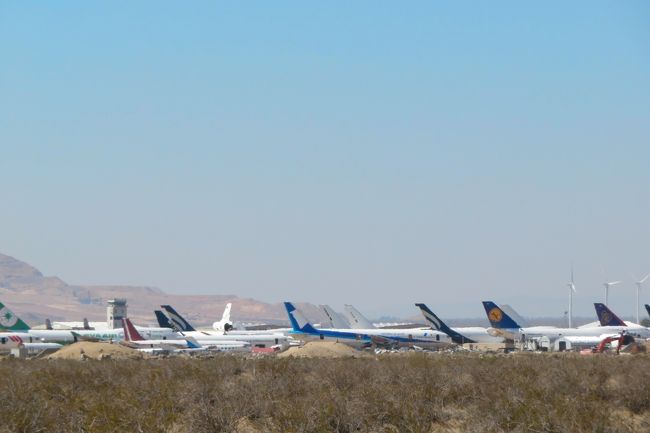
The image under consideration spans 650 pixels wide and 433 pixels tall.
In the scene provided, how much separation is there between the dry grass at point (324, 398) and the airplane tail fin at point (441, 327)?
60380mm

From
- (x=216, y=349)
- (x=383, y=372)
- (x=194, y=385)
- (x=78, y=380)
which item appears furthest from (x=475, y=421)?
(x=216, y=349)

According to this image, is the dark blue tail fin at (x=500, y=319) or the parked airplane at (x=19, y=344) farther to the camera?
the dark blue tail fin at (x=500, y=319)

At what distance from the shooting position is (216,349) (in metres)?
98.2

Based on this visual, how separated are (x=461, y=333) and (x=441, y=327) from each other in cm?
224

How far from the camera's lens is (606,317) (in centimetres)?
12206

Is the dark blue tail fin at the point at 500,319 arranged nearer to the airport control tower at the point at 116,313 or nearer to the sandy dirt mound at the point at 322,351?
the sandy dirt mound at the point at 322,351

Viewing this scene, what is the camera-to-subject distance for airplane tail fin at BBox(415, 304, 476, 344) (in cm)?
10288

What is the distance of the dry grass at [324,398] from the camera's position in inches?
1024

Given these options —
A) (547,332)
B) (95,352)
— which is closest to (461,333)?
(547,332)

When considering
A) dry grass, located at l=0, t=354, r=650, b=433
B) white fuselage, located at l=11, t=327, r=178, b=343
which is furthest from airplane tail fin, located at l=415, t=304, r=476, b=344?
dry grass, located at l=0, t=354, r=650, b=433

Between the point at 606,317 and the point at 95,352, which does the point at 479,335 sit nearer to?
the point at 606,317

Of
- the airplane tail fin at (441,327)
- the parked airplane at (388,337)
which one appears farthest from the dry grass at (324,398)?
the airplane tail fin at (441,327)

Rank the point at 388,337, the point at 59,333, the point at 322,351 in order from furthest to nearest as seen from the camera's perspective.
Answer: the point at 59,333
the point at 388,337
the point at 322,351

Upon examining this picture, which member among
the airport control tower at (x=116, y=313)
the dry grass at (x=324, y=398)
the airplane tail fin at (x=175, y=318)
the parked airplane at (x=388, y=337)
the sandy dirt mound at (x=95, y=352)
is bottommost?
the dry grass at (x=324, y=398)
